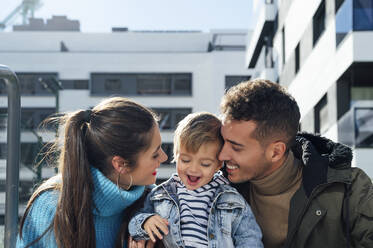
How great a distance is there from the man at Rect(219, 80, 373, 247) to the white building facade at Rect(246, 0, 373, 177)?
1053 centimetres

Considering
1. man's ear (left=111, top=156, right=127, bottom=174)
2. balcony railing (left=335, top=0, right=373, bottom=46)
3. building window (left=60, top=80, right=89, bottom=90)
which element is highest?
building window (left=60, top=80, right=89, bottom=90)

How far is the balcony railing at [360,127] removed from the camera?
47.3ft

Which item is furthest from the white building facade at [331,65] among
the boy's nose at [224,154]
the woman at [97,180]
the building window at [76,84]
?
the building window at [76,84]

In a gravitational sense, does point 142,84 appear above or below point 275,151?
above

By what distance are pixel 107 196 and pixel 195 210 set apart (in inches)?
22.7

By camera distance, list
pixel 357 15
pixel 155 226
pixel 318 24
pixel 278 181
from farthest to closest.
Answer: pixel 318 24, pixel 357 15, pixel 278 181, pixel 155 226

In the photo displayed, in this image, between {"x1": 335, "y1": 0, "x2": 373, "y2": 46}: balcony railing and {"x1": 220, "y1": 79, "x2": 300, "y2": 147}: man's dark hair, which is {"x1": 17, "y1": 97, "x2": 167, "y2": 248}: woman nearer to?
{"x1": 220, "y1": 79, "x2": 300, "y2": 147}: man's dark hair

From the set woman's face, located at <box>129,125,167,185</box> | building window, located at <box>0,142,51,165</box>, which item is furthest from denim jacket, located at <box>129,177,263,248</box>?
building window, located at <box>0,142,51,165</box>

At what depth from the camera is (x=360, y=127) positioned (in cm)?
1456

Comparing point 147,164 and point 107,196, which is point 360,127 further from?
point 107,196

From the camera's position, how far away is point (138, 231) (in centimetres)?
379

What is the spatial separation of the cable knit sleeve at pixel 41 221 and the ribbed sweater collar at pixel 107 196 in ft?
0.87

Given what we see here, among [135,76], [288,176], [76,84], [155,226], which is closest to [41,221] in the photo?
[155,226]

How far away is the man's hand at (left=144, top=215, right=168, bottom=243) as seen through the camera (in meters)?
3.74
